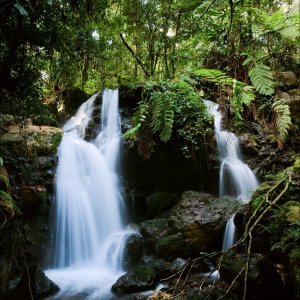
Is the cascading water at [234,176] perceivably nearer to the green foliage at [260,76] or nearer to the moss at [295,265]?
the green foliage at [260,76]

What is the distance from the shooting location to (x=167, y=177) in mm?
8531

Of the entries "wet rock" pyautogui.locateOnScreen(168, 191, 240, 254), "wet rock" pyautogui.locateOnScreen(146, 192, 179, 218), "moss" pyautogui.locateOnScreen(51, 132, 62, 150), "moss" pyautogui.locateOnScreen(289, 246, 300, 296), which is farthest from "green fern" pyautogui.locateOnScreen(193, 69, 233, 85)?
"moss" pyautogui.locateOnScreen(51, 132, 62, 150)

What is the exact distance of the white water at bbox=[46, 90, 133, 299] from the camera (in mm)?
6152

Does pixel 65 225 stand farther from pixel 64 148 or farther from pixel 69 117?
pixel 69 117

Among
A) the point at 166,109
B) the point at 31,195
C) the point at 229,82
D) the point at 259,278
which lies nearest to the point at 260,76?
the point at 229,82

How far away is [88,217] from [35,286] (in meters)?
2.55

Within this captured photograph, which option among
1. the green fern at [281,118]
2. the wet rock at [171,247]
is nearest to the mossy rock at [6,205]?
the wet rock at [171,247]

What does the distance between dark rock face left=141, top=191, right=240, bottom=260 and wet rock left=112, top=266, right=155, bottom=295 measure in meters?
0.91

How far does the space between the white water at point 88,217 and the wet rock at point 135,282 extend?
249 mm

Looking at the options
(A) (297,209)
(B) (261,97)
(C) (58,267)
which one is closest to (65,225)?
(C) (58,267)

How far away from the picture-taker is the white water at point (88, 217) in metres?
6.15

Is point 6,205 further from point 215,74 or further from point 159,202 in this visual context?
point 159,202

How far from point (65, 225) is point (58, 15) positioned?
4.55 meters

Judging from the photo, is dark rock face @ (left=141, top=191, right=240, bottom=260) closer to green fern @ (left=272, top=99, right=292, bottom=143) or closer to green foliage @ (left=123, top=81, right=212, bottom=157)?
green fern @ (left=272, top=99, right=292, bottom=143)
